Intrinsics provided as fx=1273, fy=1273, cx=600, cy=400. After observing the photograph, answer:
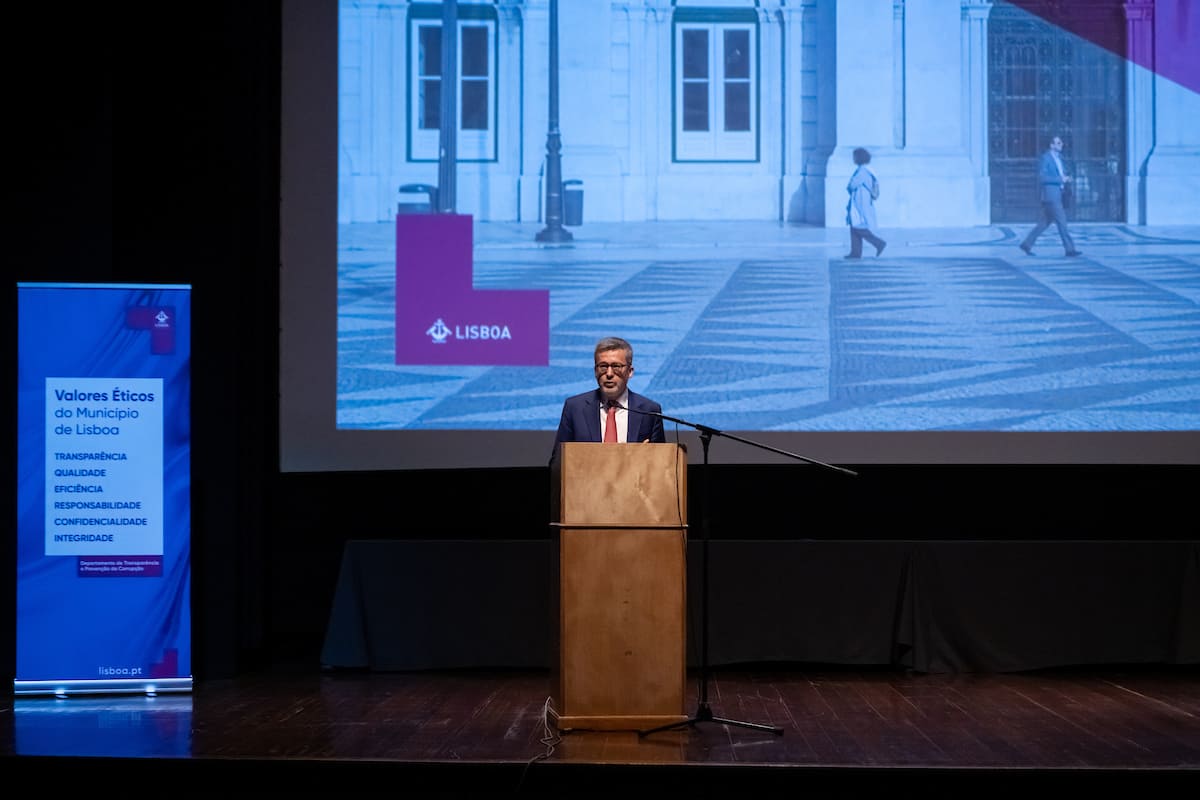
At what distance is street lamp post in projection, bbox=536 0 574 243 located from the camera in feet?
21.5

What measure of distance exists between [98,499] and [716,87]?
3590mm

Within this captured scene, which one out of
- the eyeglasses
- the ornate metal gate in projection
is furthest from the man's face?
the ornate metal gate in projection

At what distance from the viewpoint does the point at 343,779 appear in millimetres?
4074

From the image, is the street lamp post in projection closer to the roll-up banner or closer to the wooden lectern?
the roll-up banner

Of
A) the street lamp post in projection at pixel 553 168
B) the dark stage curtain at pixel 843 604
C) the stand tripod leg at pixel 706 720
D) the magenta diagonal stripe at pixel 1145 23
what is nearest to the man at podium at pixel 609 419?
the stand tripod leg at pixel 706 720

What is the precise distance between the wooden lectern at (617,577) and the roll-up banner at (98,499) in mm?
2112

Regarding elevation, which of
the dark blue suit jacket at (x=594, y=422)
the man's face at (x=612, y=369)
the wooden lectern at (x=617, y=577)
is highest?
the man's face at (x=612, y=369)

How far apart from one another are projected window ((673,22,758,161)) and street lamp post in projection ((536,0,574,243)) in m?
0.62

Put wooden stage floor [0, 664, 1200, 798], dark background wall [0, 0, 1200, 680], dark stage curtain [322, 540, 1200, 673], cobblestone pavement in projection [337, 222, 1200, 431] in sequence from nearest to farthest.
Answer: wooden stage floor [0, 664, 1200, 798], dark background wall [0, 0, 1200, 680], dark stage curtain [322, 540, 1200, 673], cobblestone pavement in projection [337, 222, 1200, 431]

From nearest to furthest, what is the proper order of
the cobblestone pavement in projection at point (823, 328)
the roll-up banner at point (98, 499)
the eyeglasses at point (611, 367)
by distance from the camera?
1. the eyeglasses at point (611, 367)
2. the roll-up banner at point (98, 499)
3. the cobblestone pavement in projection at point (823, 328)

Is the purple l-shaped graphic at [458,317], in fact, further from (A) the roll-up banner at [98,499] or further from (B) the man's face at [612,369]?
(B) the man's face at [612,369]

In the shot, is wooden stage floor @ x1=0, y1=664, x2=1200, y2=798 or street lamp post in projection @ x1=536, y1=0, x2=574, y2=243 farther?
street lamp post in projection @ x1=536, y1=0, x2=574, y2=243

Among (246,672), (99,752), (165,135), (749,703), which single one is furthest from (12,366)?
(749,703)

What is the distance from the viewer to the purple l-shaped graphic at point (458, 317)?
6.56 metres
